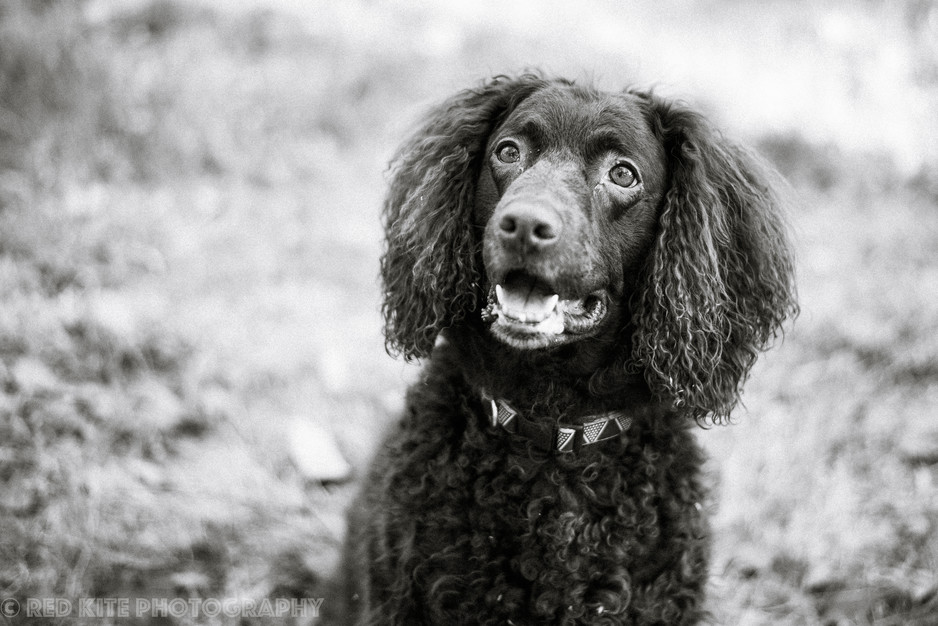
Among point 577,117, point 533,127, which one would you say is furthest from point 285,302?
point 577,117

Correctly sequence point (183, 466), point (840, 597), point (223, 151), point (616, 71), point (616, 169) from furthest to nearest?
point (616, 71)
point (223, 151)
point (183, 466)
point (840, 597)
point (616, 169)

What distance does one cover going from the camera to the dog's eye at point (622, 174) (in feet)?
7.88

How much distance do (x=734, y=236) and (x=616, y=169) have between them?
530 millimetres

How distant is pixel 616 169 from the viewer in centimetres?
240

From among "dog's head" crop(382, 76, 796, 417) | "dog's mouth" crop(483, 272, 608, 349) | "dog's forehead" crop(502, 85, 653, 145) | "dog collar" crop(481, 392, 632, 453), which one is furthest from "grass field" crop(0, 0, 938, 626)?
"dog's mouth" crop(483, 272, 608, 349)

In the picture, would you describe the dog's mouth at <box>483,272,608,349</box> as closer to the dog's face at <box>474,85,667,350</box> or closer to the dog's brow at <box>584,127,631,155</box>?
the dog's face at <box>474,85,667,350</box>

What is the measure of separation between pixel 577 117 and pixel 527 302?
693mm

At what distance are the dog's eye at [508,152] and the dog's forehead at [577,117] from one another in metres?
0.05

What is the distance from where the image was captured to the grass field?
10.2 feet

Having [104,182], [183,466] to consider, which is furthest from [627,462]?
[104,182]

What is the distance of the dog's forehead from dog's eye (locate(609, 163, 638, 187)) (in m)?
0.09

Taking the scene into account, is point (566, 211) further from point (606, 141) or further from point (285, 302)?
point (285, 302)

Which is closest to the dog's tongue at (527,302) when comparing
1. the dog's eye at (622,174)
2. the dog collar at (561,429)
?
the dog collar at (561,429)

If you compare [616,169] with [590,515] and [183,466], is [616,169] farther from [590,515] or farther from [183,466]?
[183,466]
